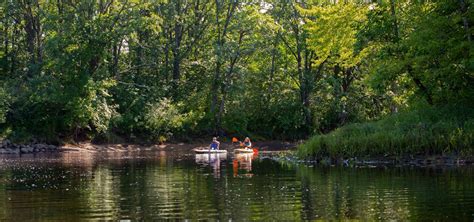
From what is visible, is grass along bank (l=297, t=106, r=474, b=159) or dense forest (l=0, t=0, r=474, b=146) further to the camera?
dense forest (l=0, t=0, r=474, b=146)

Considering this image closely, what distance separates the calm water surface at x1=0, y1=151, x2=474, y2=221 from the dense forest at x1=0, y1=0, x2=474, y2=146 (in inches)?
614

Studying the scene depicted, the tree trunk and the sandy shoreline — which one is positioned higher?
the tree trunk

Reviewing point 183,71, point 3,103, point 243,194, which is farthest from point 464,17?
point 183,71

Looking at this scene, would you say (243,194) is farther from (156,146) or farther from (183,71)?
(183,71)

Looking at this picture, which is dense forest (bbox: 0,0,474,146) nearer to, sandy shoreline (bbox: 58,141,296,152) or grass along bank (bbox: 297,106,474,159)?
sandy shoreline (bbox: 58,141,296,152)

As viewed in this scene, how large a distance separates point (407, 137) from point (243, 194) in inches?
486

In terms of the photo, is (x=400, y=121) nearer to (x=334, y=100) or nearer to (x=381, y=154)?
(x=381, y=154)

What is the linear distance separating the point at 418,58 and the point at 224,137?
27.4m

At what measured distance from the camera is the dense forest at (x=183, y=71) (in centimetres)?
5044

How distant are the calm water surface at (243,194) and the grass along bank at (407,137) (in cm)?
253

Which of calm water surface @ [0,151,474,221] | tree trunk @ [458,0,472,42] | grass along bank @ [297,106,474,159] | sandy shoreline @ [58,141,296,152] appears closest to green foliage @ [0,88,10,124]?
sandy shoreline @ [58,141,296,152]

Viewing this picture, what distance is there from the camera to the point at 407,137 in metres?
30.1

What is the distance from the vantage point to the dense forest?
5044 centimetres

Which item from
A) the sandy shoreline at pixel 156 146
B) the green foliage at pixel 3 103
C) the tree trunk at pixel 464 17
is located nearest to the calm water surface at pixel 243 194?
the tree trunk at pixel 464 17
